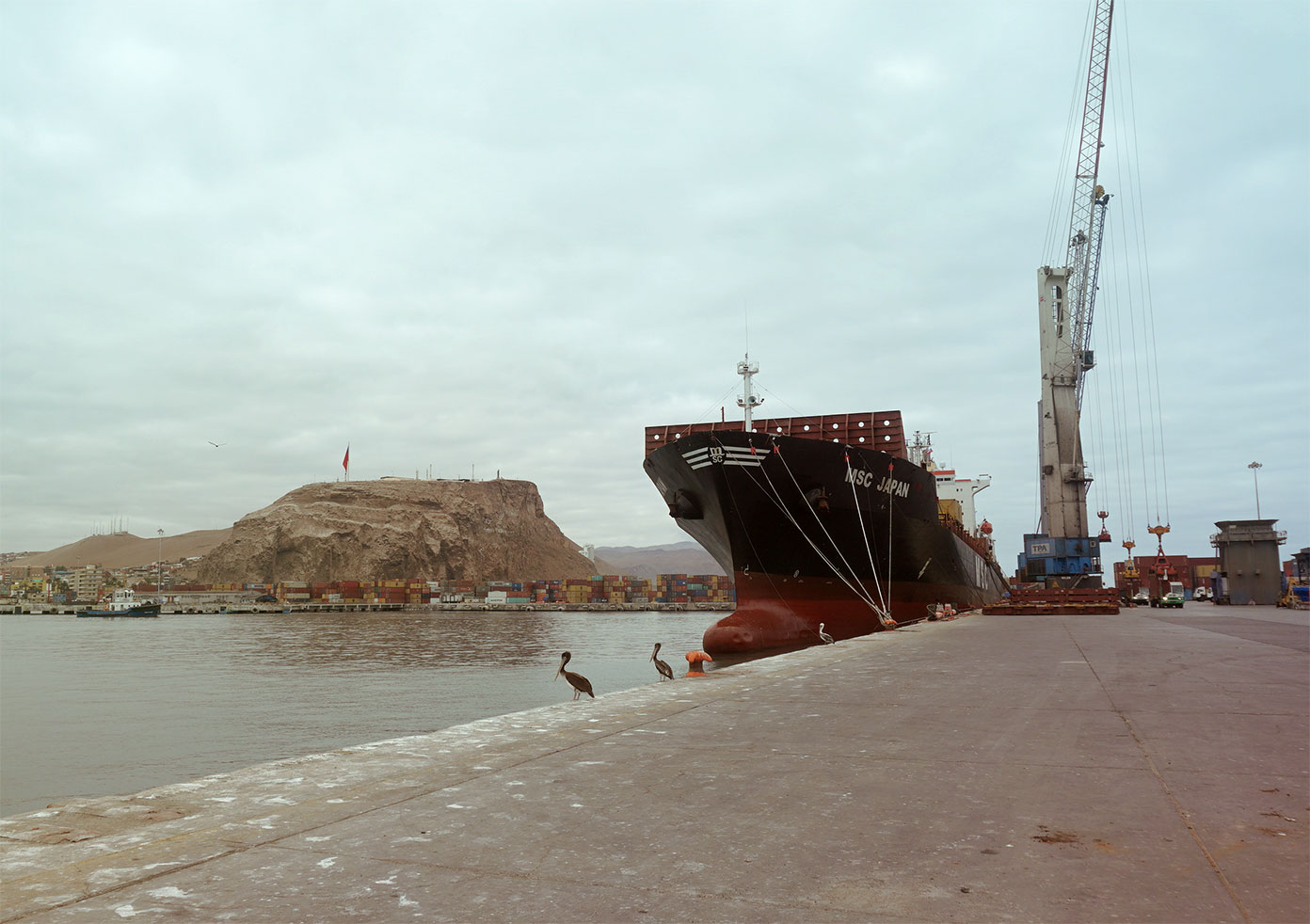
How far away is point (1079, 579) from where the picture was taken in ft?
136

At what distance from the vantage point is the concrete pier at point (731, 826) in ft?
8.80

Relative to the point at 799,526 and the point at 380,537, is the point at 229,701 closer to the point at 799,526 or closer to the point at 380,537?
the point at 799,526

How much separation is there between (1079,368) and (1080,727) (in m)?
44.8

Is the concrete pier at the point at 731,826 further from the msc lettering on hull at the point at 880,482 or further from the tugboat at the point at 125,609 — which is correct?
the tugboat at the point at 125,609

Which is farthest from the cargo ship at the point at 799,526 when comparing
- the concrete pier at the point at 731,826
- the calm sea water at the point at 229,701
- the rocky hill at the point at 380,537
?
the rocky hill at the point at 380,537

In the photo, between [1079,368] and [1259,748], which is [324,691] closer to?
[1259,748]

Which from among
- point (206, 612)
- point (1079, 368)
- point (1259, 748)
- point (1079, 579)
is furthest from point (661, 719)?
point (206, 612)

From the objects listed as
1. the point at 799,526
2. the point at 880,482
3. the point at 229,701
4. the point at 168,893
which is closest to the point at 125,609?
the point at 229,701

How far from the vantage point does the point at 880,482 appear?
25.9m

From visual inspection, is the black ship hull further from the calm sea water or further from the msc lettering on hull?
the calm sea water

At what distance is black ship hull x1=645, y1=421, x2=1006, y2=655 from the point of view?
75.9 ft

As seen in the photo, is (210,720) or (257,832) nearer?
(257,832)

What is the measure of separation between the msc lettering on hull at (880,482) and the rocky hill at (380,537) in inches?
6128

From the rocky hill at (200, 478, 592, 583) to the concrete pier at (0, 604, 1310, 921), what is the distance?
172 m
